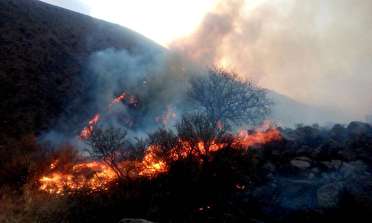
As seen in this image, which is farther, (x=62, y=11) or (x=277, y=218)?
(x=62, y=11)

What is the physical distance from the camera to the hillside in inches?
1184

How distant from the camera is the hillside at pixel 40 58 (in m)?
30.1

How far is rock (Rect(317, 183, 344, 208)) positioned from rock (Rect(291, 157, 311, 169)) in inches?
122

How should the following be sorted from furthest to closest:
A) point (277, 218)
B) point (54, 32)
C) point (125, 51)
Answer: point (125, 51)
point (54, 32)
point (277, 218)

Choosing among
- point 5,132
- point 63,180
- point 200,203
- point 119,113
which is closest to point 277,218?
point 200,203

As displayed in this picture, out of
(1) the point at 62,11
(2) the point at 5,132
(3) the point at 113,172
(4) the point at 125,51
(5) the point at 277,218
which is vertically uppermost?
(1) the point at 62,11

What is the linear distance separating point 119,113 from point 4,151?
13395mm

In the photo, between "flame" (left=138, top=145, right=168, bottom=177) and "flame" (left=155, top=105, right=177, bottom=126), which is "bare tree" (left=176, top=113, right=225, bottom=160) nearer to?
"flame" (left=138, top=145, right=168, bottom=177)

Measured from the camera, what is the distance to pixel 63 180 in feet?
65.9

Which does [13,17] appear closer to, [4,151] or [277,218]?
[4,151]

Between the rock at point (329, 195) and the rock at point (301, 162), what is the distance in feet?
10.1

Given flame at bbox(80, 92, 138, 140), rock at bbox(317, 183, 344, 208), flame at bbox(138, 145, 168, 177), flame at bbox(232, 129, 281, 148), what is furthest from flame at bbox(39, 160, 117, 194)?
rock at bbox(317, 183, 344, 208)

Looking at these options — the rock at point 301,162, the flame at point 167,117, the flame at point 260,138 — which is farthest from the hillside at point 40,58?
the rock at point 301,162

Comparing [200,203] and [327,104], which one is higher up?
[327,104]
